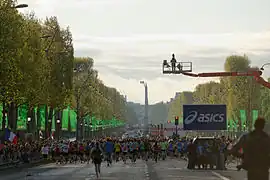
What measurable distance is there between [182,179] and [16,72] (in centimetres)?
2692

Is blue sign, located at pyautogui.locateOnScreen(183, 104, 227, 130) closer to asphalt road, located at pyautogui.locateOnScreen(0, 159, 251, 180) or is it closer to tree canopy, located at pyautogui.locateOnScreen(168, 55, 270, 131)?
asphalt road, located at pyautogui.locateOnScreen(0, 159, 251, 180)

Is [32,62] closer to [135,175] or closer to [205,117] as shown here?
[205,117]

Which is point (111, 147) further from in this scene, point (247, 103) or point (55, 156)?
point (247, 103)

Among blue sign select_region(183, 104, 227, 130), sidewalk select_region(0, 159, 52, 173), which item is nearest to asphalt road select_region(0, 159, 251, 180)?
sidewalk select_region(0, 159, 52, 173)

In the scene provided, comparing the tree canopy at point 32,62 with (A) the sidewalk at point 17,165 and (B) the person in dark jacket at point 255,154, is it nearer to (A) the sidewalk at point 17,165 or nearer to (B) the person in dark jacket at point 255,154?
(A) the sidewalk at point 17,165

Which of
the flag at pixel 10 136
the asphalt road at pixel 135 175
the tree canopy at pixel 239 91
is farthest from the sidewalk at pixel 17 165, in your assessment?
the tree canopy at pixel 239 91

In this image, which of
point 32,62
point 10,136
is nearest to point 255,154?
point 10,136

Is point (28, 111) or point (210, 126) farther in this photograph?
point (28, 111)

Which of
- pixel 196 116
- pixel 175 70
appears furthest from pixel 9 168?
pixel 175 70

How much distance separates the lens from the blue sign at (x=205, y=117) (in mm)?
52031

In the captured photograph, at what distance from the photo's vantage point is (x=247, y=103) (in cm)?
12369

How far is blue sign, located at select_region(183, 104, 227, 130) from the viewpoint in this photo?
52.0m

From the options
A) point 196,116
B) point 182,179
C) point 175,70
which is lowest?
point 182,179

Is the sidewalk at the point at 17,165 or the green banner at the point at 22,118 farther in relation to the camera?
the green banner at the point at 22,118
